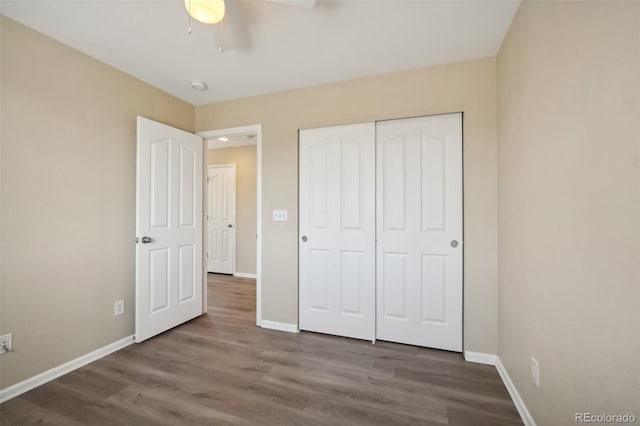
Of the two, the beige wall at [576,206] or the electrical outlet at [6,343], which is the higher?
the beige wall at [576,206]

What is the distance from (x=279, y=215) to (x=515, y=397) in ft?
7.53

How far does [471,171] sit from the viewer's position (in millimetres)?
2119

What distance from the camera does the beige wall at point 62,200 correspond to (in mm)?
1697

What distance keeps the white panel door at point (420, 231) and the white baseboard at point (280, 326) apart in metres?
0.86

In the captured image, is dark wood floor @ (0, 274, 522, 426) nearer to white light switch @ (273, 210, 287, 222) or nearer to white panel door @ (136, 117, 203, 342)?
white panel door @ (136, 117, 203, 342)

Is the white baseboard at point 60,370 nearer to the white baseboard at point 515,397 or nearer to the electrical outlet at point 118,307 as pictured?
the electrical outlet at point 118,307

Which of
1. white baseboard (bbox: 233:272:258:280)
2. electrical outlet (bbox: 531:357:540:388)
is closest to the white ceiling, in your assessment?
electrical outlet (bbox: 531:357:540:388)

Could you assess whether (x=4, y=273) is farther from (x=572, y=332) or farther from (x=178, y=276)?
(x=572, y=332)

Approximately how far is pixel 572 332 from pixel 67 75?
11.3ft

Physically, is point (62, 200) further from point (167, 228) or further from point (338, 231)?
point (338, 231)

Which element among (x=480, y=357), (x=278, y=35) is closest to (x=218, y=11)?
(x=278, y=35)

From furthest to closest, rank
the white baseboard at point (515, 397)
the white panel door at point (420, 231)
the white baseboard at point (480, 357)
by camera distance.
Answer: the white panel door at point (420, 231), the white baseboard at point (480, 357), the white baseboard at point (515, 397)

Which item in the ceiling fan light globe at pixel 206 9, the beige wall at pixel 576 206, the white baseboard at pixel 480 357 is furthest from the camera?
the white baseboard at pixel 480 357

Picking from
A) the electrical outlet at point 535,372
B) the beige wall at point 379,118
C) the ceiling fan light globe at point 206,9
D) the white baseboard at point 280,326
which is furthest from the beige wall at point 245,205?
the electrical outlet at point 535,372
